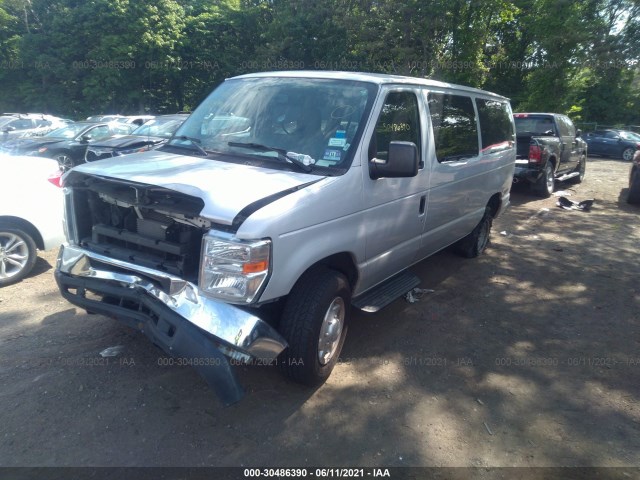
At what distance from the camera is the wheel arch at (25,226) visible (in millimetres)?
5121

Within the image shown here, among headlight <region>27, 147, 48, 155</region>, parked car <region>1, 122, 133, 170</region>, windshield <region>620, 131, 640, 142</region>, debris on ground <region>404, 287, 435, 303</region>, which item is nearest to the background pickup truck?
debris on ground <region>404, 287, 435, 303</region>

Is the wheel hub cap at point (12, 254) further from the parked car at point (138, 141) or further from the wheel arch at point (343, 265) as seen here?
the wheel arch at point (343, 265)

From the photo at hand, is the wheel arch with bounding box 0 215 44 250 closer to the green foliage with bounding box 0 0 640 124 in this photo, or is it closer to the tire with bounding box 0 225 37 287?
the tire with bounding box 0 225 37 287

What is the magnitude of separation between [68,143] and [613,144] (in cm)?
2328

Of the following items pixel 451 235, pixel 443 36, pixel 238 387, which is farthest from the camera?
pixel 443 36

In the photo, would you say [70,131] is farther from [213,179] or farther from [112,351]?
[213,179]

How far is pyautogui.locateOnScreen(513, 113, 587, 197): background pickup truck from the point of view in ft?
36.1

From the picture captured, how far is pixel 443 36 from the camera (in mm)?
19172

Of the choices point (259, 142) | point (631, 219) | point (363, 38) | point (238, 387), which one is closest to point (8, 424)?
point (238, 387)

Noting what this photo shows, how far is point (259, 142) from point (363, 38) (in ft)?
58.1

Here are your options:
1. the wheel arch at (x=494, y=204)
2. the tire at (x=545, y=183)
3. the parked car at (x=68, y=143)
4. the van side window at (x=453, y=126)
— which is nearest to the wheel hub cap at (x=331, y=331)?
the van side window at (x=453, y=126)

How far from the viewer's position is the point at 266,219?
9.34ft

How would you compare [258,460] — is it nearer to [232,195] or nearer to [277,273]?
[277,273]

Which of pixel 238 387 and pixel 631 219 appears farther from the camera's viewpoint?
pixel 631 219
